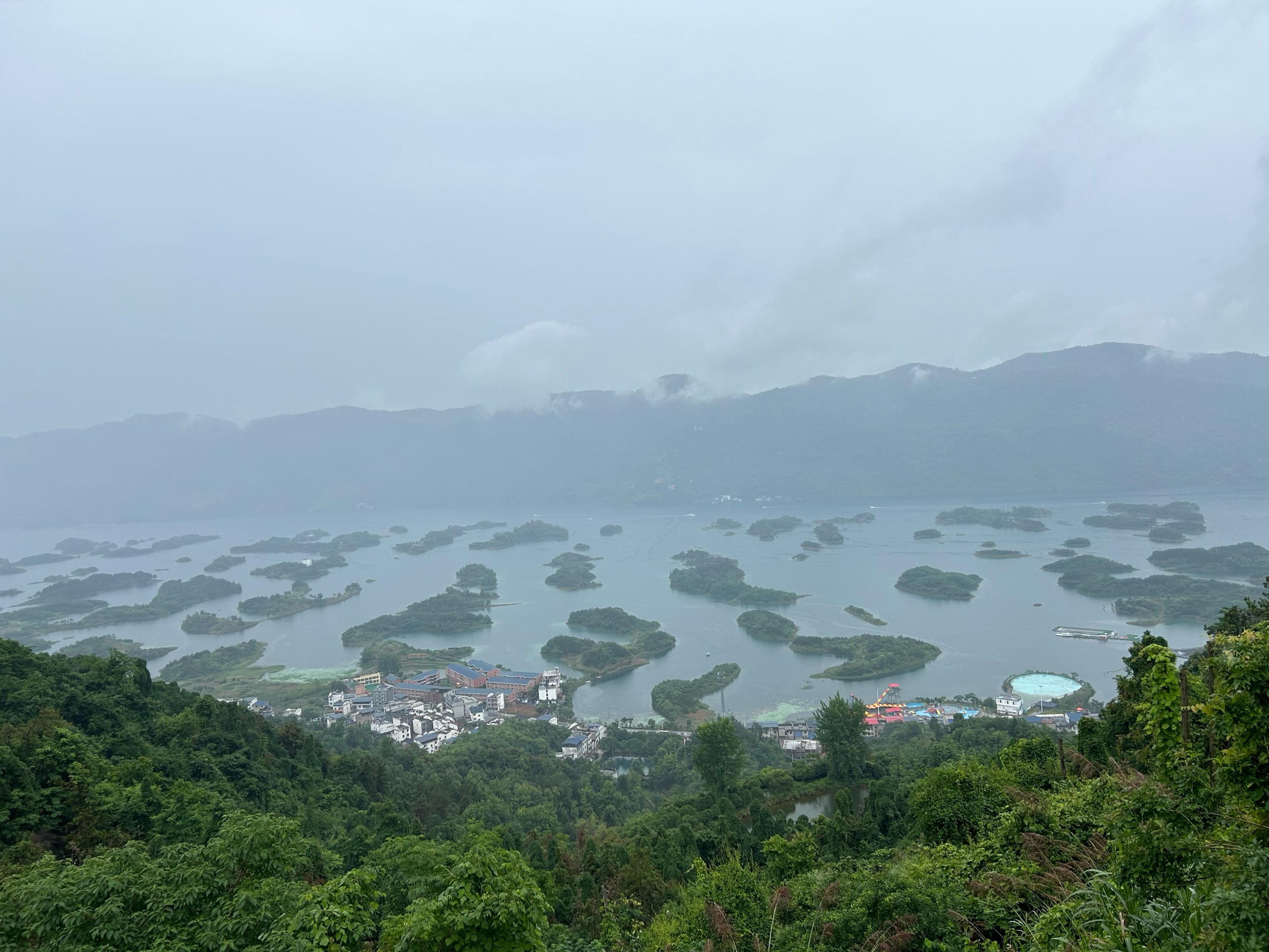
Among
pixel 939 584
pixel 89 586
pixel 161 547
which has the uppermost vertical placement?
pixel 939 584

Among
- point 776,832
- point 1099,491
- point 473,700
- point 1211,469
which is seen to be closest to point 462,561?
point 473,700

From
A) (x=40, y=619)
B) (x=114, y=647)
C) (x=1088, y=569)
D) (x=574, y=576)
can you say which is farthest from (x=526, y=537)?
(x=1088, y=569)

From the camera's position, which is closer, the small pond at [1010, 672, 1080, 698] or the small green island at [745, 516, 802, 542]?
the small pond at [1010, 672, 1080, 698]

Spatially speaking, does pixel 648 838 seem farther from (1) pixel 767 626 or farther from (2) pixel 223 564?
(2) pixel 223 564

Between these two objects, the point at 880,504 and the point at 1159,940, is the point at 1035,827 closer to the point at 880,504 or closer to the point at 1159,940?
the point at 1159,940

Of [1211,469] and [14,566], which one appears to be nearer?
[14,566]

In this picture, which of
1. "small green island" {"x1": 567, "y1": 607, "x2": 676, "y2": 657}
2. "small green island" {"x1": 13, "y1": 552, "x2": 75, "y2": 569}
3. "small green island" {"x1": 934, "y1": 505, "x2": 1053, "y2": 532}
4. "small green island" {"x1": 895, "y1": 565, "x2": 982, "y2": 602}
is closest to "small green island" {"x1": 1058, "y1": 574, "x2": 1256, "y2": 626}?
"small green island" {"x1": 895, "y1": 565, "x2": 982, "y2": 602}

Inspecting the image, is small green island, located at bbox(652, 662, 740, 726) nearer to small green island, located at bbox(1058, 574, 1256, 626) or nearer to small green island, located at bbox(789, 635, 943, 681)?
small green island, located at bbox(789, 635, 943, 681)
